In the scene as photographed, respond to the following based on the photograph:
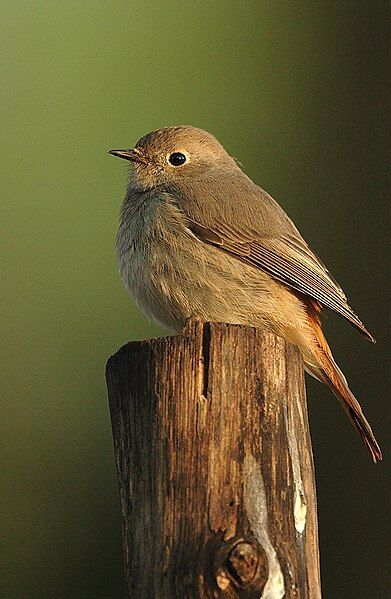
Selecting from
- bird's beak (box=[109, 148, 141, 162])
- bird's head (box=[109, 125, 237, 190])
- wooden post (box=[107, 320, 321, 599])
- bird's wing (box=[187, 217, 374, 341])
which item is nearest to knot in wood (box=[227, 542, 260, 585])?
wooden post (box=[107, 320, 321, 599])

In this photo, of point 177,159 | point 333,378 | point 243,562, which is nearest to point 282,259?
point 333,378

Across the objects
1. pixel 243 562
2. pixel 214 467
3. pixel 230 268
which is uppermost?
pixel 230 268

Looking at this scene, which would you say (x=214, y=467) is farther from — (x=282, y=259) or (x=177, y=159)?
(x=177, y=159)

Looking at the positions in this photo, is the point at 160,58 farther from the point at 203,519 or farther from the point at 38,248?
the point at 203,519

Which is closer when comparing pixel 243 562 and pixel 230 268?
pixel 243 562

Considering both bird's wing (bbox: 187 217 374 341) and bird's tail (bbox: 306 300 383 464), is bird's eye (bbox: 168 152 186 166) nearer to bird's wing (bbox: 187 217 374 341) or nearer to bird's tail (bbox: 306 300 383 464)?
bird's wing (bbox: 187 217 374 341)

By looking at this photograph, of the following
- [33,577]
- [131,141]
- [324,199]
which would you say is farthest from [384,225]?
[33,577]

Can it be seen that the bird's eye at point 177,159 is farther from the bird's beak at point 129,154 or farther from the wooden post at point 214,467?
the wooden post at point 214,467
